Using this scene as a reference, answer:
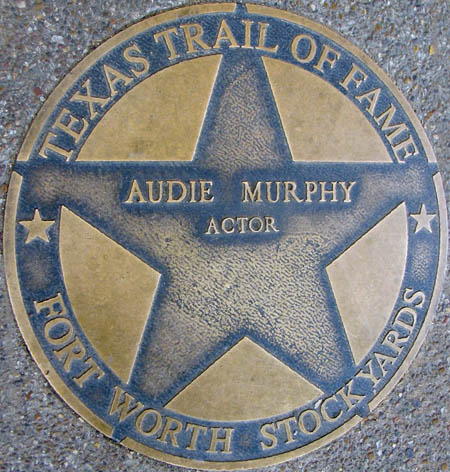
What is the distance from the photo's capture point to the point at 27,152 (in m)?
1.70

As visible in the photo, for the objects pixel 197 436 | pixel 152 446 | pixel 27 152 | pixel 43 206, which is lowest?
pixel 152 446

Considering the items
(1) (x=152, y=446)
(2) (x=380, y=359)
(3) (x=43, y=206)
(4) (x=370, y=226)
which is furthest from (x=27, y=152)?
(2) (x=380, y=359)

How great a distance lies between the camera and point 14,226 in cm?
169

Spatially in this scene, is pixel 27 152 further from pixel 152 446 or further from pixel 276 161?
pixel 152 446

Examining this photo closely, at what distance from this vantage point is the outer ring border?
5.57 ft

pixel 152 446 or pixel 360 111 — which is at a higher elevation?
pixel 360 111

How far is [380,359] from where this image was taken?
6.05 ft

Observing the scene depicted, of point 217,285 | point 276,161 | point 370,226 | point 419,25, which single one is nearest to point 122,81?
point 276,161

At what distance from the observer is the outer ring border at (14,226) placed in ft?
5.57

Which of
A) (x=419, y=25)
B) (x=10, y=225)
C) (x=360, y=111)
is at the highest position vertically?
(x=419, y=25)

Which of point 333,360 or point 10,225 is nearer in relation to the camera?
point 10,225

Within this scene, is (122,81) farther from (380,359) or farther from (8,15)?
(380,359)

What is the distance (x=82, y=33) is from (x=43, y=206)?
2.01 ft

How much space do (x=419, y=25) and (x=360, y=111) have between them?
1.44 feet
